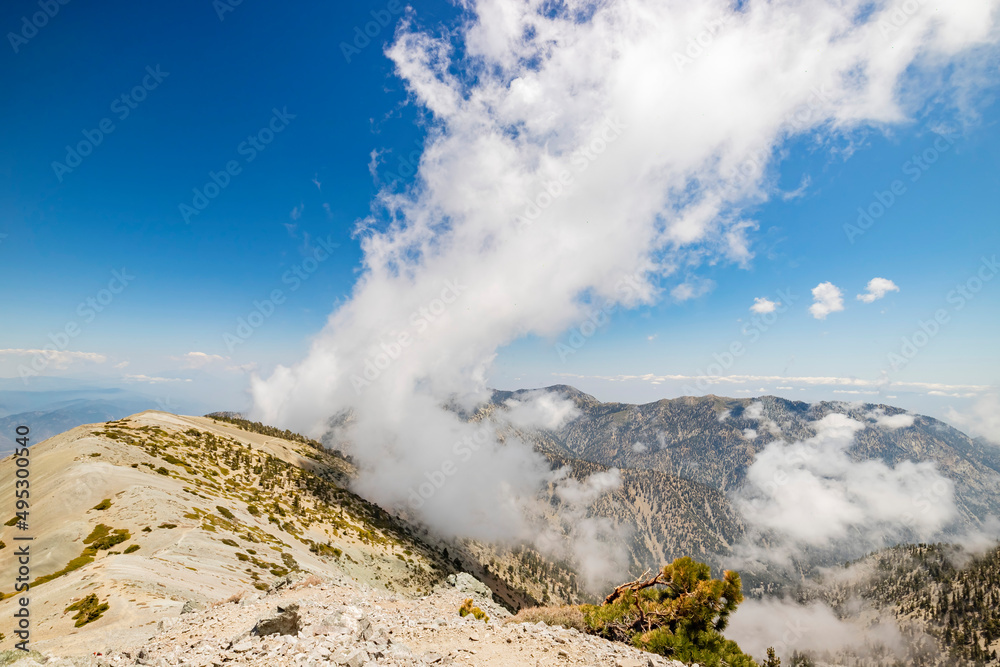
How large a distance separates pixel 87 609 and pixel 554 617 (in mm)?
26202

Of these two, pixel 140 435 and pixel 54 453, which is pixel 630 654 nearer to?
pixel 54 453

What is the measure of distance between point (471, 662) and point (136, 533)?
40211 mm

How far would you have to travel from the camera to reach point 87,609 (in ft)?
68.8

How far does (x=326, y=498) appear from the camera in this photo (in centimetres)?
9425

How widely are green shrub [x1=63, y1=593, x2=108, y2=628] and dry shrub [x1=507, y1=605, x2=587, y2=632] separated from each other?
894 inches

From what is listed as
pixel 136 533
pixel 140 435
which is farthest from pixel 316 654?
pixel 140 435

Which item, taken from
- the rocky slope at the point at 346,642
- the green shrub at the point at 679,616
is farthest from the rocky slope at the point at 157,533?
the green shrub at the point at 679,616

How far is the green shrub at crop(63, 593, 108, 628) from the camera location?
20172mm

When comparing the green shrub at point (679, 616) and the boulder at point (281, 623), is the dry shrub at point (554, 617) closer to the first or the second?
the green shrub at point (679, 616)

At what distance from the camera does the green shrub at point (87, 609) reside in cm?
2017

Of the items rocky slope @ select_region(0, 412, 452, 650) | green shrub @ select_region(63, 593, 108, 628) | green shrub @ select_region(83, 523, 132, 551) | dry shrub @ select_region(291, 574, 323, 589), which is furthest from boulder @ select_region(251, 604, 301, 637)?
green shrub @ select_region(83, 523, 132, 551)

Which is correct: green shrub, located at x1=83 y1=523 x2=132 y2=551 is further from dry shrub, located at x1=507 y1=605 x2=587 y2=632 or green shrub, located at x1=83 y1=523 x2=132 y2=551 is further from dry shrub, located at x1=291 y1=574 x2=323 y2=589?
dry shrub, located at x1=507 y1=605 x2=587 y2=632

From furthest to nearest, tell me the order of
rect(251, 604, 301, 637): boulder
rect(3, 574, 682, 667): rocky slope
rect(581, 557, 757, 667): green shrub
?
rect(581, 557, 757, 667): green shrub, rect(251, 604, 301, 637): boulder, rect(3, 574, 682, 667): rocky slope

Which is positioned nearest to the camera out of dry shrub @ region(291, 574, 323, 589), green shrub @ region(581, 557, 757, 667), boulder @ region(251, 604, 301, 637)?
boulder @ region(251, 604, 301, 637)
